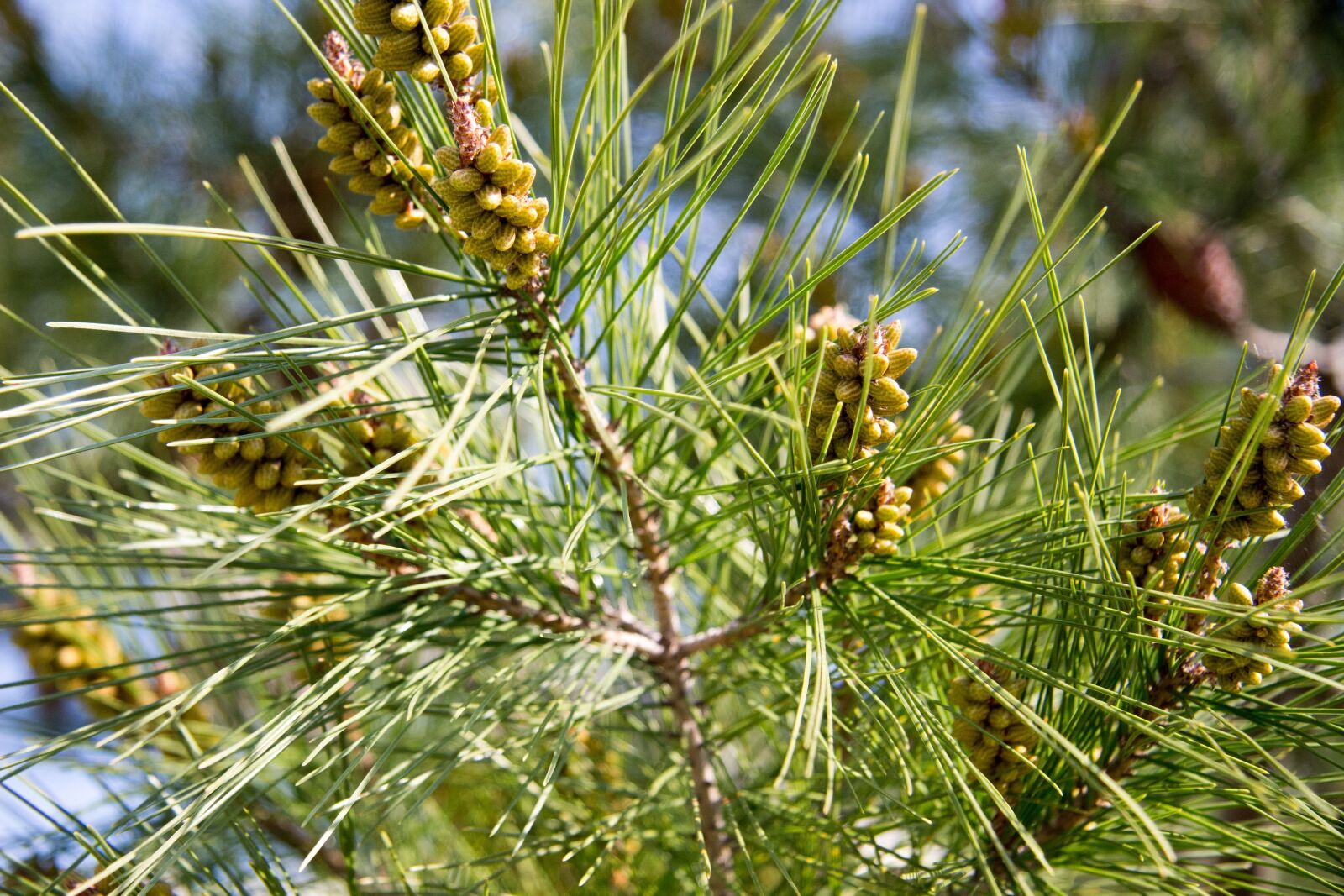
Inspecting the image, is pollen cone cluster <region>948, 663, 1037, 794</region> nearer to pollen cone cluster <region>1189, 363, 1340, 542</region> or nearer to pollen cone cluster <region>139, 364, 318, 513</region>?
pollen cone cluster <region>1189, 363, 1340, 542</region>

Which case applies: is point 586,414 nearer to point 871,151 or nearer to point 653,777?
point 653,777

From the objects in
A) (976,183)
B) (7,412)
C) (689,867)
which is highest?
(7,412)

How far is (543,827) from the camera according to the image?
0.71 meters

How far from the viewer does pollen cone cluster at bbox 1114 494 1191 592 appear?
0.45 m

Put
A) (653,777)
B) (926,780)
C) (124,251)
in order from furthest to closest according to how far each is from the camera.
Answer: (124,251) → (653,777) → (926,780)

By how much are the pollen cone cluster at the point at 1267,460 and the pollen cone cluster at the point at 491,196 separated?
1.03 ft

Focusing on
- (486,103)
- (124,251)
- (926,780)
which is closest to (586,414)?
(486,103)

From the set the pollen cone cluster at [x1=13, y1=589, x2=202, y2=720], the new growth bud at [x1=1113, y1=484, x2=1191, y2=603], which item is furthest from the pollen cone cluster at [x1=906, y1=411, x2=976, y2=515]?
the pollen cone cluster at [x1=13, y1=589, x2=202, y2=720]

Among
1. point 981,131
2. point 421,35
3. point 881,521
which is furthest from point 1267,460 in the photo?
point 981,131

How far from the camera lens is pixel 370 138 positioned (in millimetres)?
448

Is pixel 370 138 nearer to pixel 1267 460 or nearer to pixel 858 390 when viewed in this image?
pixel 858 390

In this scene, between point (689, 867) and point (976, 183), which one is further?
point (976, 183)

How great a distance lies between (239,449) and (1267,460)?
484 mm

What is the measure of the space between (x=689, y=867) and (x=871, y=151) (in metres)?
1.22
